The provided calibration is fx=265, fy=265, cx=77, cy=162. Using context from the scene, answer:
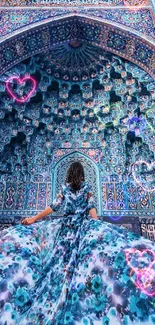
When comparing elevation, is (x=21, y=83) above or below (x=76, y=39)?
below

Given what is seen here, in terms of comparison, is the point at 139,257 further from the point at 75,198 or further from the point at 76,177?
the point at 76,177

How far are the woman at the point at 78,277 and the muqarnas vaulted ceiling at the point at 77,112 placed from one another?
2.93 metres

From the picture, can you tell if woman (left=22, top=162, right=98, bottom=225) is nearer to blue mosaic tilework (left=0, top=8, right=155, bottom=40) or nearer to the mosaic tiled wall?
the mosaic tiled wall

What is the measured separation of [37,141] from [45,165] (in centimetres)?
47

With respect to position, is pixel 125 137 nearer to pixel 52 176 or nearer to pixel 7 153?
pixel 52 176

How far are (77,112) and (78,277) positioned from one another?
3775 millimetres

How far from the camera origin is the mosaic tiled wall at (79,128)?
166 inches

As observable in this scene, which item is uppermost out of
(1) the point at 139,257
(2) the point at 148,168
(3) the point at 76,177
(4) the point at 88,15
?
(4) the point at 88,15

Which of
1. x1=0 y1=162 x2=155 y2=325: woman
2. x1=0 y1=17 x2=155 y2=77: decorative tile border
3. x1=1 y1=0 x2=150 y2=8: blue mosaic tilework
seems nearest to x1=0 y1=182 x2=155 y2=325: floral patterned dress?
x1=0 y1=162 x2=155 y2=325: woman

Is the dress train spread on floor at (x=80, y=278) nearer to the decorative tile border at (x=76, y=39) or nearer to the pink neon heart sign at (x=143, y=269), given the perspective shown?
the pink neon heart sign at (x=143, y=269)

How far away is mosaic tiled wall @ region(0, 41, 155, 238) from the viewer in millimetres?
4207

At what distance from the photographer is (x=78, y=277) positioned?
1.30m

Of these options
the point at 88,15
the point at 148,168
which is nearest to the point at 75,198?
the point at 148,168

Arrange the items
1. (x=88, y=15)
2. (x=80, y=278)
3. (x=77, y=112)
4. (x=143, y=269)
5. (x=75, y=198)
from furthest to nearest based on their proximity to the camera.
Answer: (x=77, y=112) < (x=88, y=15) < (x=75, y=198) < (x=80, y=278) < (x=143, y=269)
